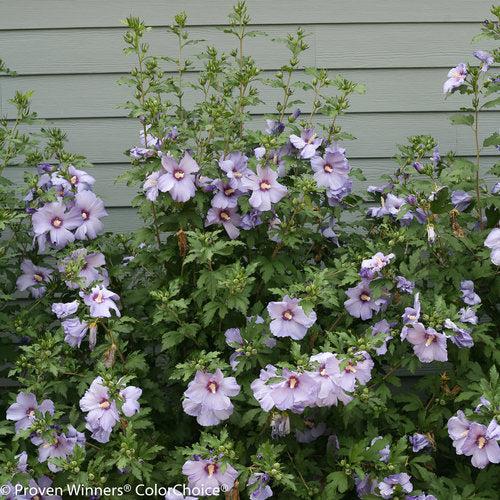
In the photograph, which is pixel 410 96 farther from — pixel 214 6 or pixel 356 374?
pixel 356 374

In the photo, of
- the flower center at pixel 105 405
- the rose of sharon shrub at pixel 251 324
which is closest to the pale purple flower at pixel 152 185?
the rose of sharon shrub at pixel 251 324

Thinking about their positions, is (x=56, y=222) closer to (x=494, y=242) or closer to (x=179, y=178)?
(x=179, y=178)

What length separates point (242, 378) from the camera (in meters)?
2.70

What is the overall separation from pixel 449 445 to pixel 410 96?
1.62 metres

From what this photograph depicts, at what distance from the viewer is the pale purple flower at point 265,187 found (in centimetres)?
273

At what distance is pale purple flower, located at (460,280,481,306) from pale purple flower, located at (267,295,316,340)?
0.59 m

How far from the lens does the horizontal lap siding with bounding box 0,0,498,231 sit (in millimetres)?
3701

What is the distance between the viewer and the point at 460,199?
309 centimetres

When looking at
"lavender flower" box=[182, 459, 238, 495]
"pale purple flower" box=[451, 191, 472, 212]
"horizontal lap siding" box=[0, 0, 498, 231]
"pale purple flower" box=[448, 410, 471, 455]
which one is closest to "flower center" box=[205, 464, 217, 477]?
"lavender flower" box=[182, 459, 238, 495]

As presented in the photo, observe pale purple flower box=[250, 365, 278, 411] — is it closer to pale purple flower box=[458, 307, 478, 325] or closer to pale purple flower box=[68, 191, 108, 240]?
pale purple flower box=[458, 307, 478, 325]

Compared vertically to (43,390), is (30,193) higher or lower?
higher

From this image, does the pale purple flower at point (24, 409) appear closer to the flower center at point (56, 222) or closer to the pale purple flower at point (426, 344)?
the flower center at point (56, 222)

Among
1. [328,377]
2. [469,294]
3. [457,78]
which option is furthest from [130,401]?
[457,78]

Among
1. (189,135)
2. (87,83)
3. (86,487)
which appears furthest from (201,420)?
(87,83)
